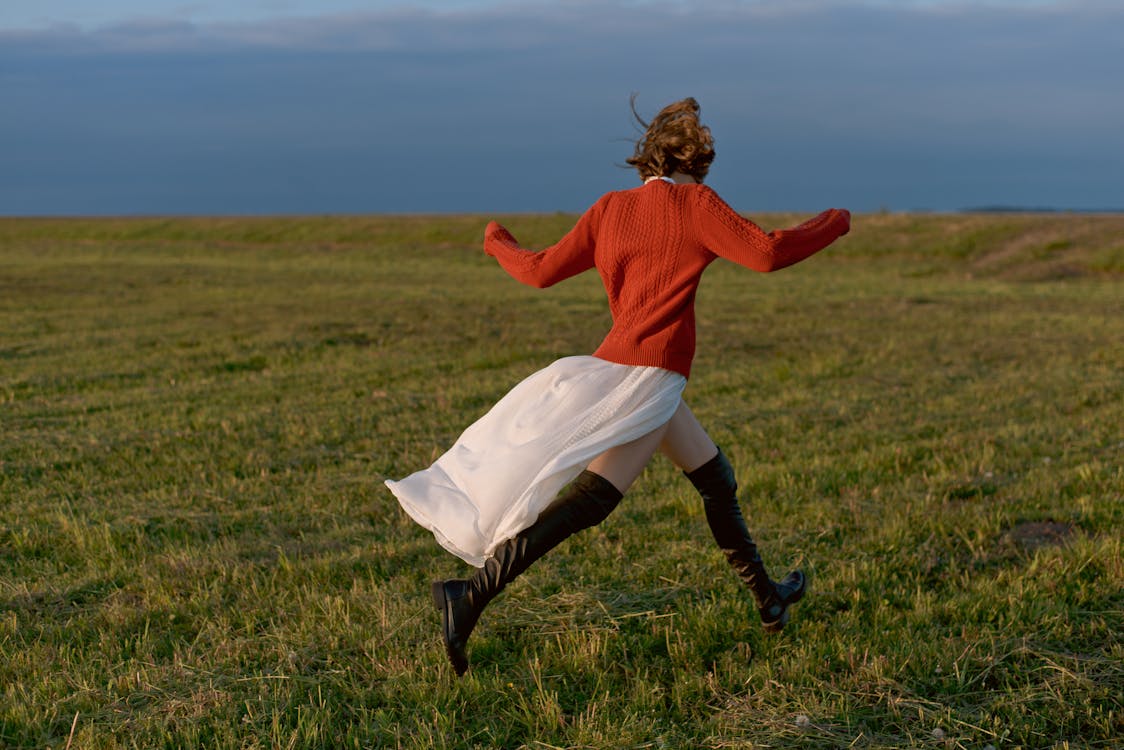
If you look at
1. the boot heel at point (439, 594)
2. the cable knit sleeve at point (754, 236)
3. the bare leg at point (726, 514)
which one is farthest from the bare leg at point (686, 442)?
the boot heel at point (439, 594)

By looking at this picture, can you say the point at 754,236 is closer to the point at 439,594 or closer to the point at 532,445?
the point at 532,445

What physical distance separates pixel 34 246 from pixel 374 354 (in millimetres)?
50165

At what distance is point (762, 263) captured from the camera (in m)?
3.83

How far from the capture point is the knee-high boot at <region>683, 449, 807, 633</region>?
14.8ft

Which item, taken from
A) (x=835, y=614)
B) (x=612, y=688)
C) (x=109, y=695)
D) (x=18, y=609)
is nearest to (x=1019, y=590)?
(x=835, y=614)

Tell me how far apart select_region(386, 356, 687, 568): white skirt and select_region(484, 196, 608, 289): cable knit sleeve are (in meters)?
0.45

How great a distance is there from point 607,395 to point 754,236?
83 cm

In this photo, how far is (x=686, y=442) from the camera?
431cm

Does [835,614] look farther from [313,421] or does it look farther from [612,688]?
[313,421]

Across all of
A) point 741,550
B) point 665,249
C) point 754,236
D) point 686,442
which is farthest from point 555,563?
point 754,236

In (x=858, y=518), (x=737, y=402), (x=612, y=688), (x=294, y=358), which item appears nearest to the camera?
(x=612, y=688)

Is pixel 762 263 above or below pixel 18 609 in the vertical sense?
above

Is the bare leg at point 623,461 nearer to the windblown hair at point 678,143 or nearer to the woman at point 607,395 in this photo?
the woman at point 607,395

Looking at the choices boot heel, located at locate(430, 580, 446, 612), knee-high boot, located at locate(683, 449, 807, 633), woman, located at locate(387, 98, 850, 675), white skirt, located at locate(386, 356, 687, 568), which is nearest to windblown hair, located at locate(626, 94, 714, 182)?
woman, located at locate(387, 98, 850, 675)
